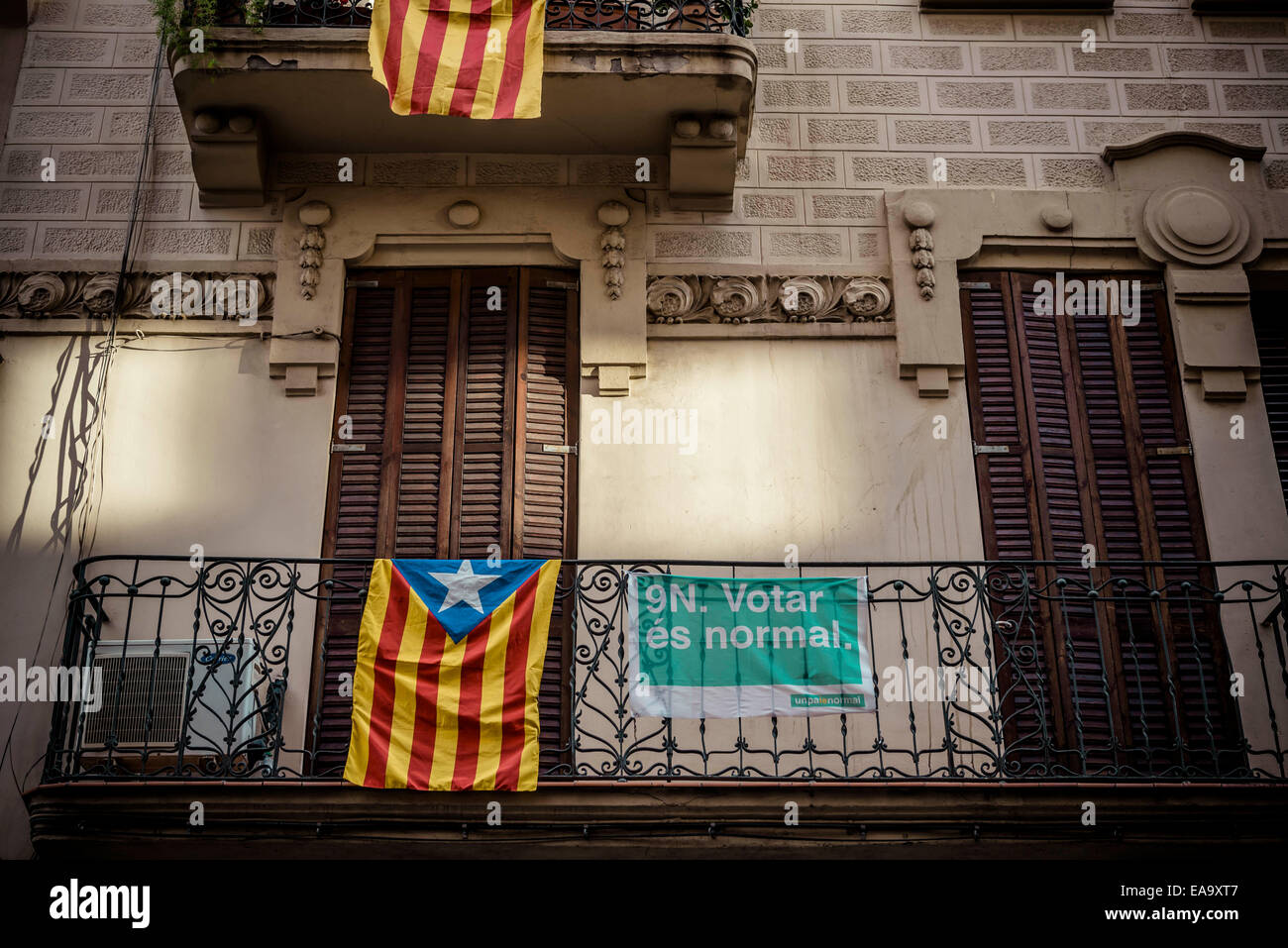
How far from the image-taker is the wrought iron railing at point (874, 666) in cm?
718

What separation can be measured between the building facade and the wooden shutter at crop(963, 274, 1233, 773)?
0.02 metres

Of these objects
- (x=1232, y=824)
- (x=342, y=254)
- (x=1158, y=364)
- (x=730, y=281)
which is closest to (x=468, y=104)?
(x=342, y=254)

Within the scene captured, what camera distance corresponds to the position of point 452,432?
8.48m

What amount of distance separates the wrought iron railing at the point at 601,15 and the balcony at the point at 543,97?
0.03ft

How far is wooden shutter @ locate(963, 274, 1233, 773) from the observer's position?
791 cm

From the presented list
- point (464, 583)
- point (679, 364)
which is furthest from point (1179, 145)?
point (464, 583)

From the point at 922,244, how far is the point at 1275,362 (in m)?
2.32

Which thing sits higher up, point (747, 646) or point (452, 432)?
point (452, 432)

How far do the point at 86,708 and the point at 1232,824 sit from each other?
572 centimetres

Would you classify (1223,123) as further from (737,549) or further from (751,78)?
(737,549)

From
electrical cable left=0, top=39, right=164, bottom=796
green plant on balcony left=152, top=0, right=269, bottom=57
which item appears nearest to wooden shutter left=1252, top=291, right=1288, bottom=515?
green plant on balcony left=152, top=0, right=269, bottom=57

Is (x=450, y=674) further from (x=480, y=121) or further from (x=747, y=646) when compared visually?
(x=480, y=121)

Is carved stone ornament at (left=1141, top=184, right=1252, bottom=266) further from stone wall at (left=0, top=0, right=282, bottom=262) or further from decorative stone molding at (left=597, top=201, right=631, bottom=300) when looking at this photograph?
stone wall at (left=0, top=0, right=282, bottom=262)

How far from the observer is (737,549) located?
813 centimetres
